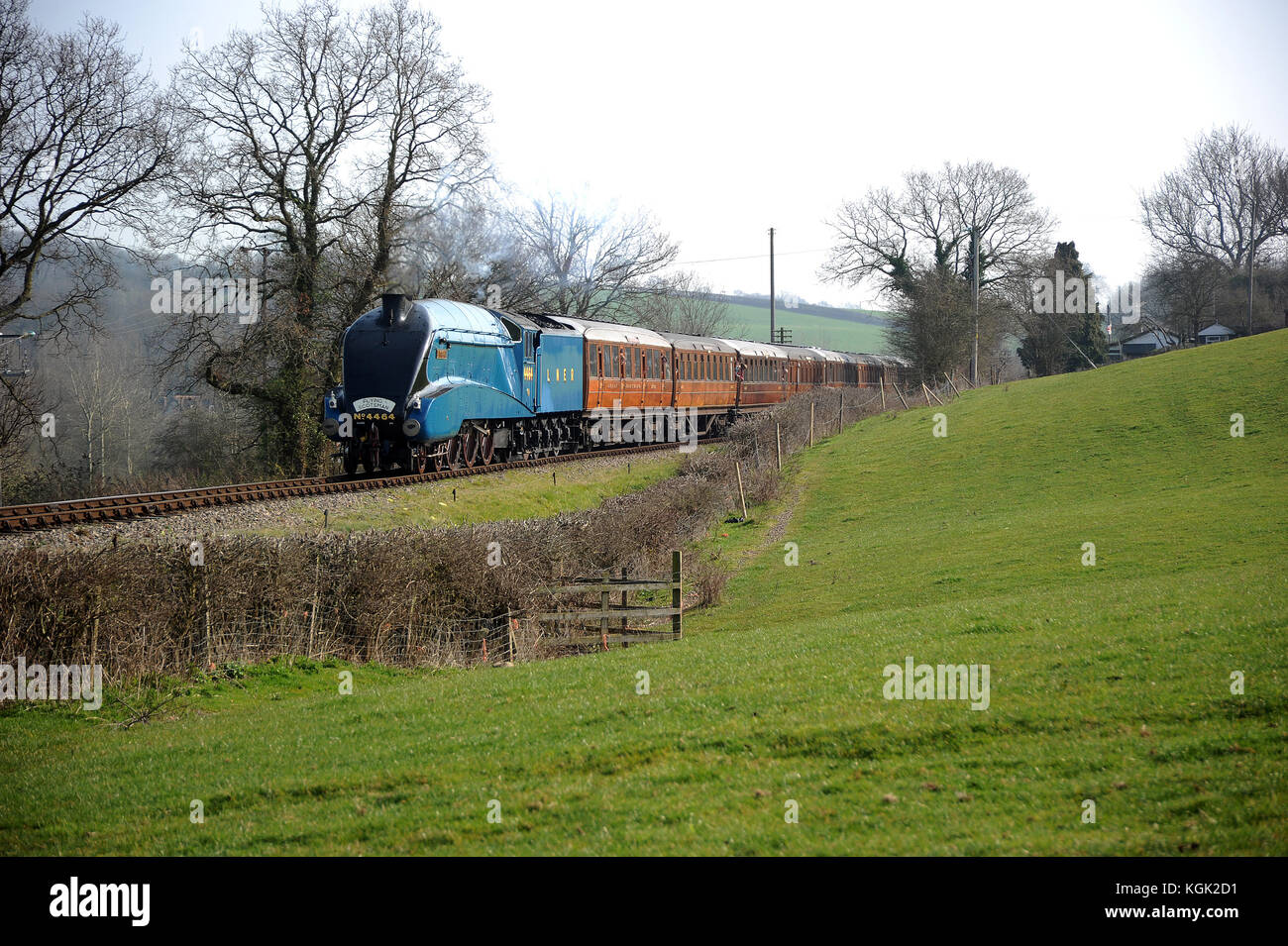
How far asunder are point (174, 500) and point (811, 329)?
109 m

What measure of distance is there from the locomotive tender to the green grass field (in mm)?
11334

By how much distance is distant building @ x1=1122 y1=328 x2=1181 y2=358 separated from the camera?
89.4m

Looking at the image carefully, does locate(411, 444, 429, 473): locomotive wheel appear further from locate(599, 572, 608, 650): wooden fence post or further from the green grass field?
the green grass field

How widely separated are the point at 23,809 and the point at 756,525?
23.1m

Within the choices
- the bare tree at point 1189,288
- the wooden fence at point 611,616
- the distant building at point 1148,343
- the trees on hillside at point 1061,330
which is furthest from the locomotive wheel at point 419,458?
the distant building at point 1148,343

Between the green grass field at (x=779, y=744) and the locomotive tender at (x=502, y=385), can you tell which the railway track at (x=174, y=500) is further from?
→ the green grass field at (x=779, y=744)

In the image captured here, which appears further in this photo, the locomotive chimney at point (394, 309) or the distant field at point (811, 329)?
the distant field at point (811, 329)

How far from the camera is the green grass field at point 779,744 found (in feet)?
21.5

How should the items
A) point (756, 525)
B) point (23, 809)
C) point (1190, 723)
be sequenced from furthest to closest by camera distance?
1. point (756, 525)
2. point (23, 809)
3. point (1190, 723)

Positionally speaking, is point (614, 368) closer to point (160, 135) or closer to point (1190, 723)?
point (160, 135)

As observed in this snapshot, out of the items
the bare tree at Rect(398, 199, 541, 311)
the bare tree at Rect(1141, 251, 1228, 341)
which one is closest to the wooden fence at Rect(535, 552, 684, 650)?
the bare tree at Rect(398, 199, 541, 311)

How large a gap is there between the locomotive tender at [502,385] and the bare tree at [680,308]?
11.7m
